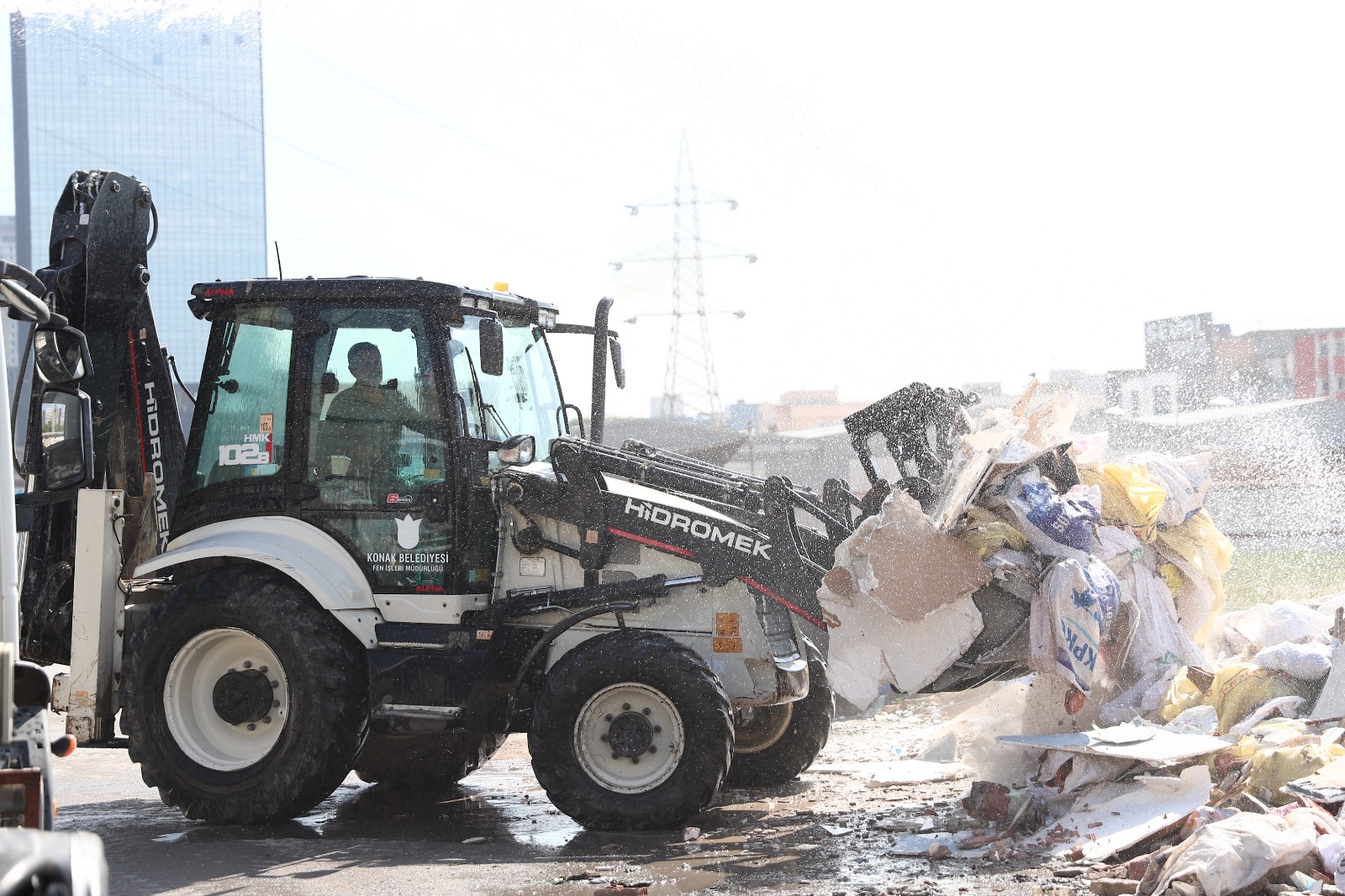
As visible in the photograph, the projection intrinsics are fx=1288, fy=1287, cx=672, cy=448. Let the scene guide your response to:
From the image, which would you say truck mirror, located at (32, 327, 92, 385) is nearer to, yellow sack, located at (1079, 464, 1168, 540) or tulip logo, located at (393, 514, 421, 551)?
tulip logo, located at (393, 514, 421, 551)

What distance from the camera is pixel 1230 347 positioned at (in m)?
49.6

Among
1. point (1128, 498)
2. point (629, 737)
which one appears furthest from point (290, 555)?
point (1128, 498)

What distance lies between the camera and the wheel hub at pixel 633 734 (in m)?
6.43

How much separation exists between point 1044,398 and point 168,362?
504 centimetres

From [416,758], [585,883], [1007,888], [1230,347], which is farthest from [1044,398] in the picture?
[1230,347]

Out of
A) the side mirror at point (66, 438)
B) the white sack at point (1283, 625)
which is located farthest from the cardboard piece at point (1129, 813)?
the side mirror at point (66, 438)

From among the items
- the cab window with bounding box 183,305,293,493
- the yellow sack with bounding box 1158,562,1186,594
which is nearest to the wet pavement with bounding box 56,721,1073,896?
the yellow sack with bounding box 1158,562,1186,594

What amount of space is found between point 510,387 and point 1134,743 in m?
3.75

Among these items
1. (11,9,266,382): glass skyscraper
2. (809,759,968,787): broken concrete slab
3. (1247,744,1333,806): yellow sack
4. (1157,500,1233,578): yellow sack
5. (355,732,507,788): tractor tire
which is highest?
(11,9,266,382): glass skyscraper

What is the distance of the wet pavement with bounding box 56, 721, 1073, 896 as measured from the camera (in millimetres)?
5605

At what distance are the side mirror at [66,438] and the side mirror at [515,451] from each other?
98.1 inches

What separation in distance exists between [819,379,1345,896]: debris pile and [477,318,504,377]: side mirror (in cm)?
200

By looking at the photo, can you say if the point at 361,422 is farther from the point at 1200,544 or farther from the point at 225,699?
the point at 1200,544

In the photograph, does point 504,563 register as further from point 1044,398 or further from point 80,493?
point 1044,398
